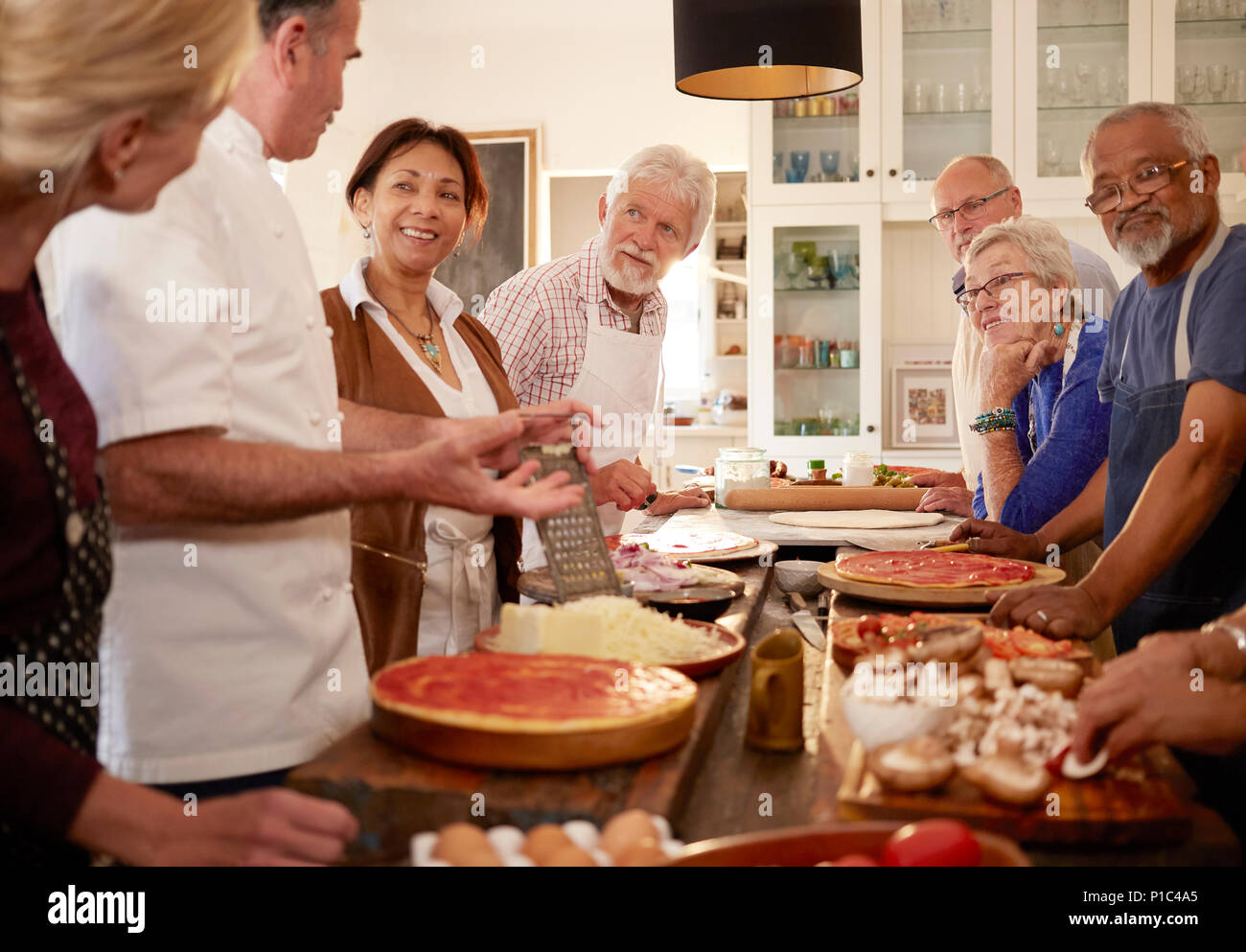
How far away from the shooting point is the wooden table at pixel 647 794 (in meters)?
1.02

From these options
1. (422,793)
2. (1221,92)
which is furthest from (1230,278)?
(1221,92)

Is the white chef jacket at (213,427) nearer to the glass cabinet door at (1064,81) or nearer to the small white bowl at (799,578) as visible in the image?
the small white bowl at (799,578)

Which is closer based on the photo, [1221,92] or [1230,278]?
[1230,278]

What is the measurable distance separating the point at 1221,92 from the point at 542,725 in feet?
18.0

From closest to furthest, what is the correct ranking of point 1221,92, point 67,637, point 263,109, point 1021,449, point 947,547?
1. point 67,637
2. point 263,109
3. point 947,547
4. point 1021,449
5. point 1221,92

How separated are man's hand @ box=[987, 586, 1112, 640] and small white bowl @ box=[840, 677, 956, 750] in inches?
21.6

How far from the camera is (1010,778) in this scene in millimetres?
1038

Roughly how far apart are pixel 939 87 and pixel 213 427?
494cm

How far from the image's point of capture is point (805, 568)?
2.23 m

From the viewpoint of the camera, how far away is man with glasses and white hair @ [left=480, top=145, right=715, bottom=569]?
304 cm

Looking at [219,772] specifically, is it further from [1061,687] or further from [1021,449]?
[1021,449]

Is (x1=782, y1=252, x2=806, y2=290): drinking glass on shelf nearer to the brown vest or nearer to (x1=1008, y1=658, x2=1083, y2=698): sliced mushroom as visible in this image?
the brown vest

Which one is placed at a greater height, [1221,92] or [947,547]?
[1221,92]

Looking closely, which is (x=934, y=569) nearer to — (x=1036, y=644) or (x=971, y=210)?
(x=1036, y=644)
